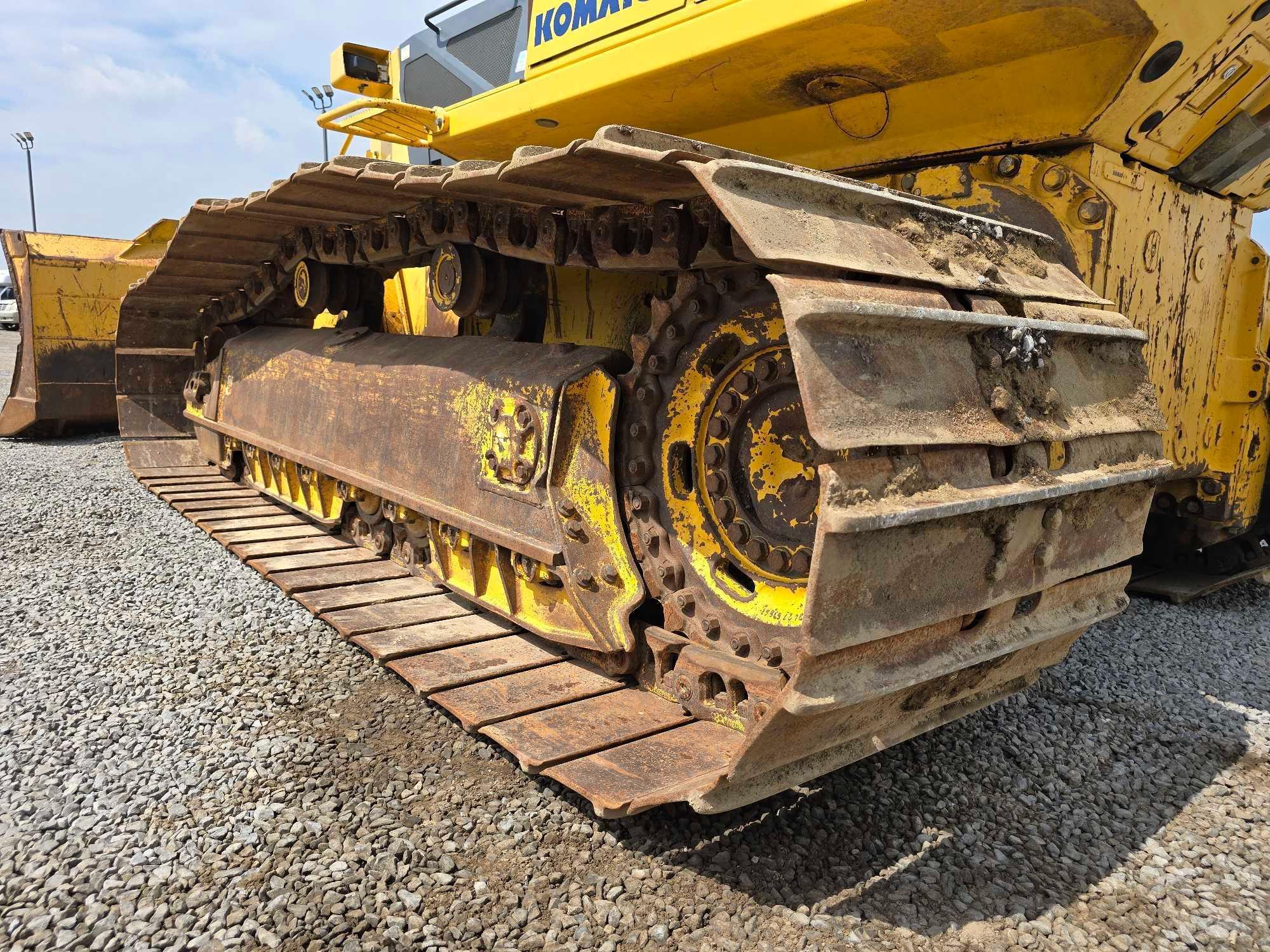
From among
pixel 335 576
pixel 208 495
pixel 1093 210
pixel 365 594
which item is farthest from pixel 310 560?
pixel 1093 210

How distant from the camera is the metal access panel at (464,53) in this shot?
3709 millimetres

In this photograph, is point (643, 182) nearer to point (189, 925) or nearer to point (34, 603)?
point (189, 925)

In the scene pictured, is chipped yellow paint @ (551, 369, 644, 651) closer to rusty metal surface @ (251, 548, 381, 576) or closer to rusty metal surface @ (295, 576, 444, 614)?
rusty metal surface @ (295, 576, 444, 614)

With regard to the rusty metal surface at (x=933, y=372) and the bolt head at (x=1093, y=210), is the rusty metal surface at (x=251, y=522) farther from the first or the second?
the bolt head at (x=1093, y=210)

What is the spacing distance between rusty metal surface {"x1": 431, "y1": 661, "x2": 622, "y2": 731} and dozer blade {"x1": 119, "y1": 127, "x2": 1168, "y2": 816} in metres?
0.01

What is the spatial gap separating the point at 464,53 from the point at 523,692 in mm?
2950

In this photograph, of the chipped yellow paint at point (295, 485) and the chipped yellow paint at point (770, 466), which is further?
the chipped yellow paint at point (295, 485)

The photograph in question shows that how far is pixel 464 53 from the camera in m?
4.02

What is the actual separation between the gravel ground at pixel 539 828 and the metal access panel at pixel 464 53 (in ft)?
7.96

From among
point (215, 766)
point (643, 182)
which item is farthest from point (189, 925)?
point (643, 182)

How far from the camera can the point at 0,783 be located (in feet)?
7.58

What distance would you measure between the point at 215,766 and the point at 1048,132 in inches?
112

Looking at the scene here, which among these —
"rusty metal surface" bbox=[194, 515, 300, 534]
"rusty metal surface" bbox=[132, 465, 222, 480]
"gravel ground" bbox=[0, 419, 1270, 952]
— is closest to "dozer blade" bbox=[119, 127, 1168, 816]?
"gravel ground" bbox=[0, 419, 1270, 952]

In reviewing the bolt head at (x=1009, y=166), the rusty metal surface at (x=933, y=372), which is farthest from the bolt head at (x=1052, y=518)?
the bolt head at (x=1009, y=166)
